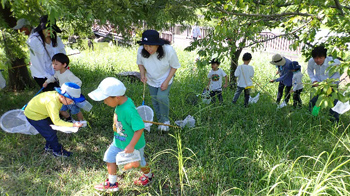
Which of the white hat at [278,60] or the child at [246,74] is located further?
the white hat at [278,60]

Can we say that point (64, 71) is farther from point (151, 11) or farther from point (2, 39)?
point (151, 11)

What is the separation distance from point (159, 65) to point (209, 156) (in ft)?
4.24

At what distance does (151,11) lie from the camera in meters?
3.91

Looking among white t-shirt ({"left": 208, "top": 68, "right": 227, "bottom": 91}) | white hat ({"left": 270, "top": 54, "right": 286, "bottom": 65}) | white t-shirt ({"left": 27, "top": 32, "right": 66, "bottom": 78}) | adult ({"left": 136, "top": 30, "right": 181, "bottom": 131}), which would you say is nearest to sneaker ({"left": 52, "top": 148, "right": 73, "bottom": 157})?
white t-shirt ({"left": 27, "top": 32, "right": 66, "bottom": 78})

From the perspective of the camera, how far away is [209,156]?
327 centimetres

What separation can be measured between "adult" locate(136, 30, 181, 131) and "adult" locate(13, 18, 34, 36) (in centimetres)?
147

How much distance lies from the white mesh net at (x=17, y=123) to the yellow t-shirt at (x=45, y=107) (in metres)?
0.43

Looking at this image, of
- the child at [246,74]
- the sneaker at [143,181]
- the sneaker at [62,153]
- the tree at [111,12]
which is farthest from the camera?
the child at [246,74]

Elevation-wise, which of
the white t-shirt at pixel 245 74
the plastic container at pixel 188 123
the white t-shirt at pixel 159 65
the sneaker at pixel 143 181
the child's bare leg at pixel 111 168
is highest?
the white t-shirt at pixel 159 65

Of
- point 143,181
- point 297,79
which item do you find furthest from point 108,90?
point 297,79

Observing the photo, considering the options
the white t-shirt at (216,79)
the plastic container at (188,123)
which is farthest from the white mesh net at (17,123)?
the white t-shirt at (216,79)

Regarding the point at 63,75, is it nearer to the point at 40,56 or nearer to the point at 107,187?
the point at 40,56

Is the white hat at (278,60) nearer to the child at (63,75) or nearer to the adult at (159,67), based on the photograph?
the adult at (159,67)

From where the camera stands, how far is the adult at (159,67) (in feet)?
11.9
